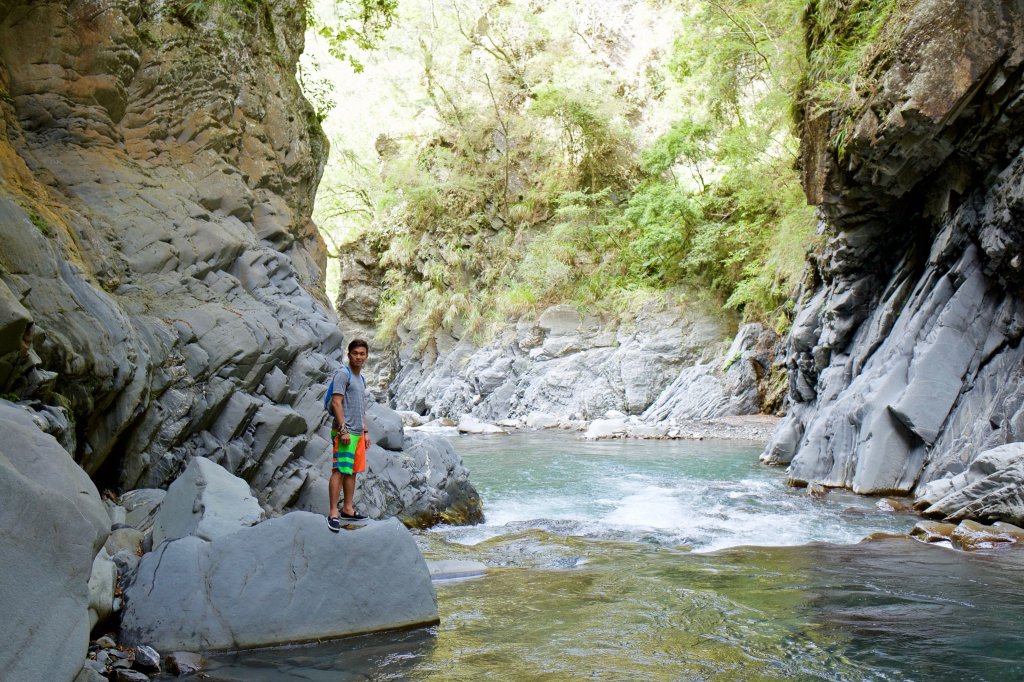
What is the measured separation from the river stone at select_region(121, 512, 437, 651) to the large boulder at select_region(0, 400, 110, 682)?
40.1 inches

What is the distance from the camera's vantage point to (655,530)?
8164 millimetres

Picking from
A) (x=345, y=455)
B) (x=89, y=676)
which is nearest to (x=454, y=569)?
(x=345, y=455)

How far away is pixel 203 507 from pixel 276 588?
0.96 metres

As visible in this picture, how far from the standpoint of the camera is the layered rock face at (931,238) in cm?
872

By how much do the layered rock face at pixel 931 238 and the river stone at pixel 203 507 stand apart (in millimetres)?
7218

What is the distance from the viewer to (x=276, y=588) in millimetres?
4508

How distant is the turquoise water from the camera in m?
3.99

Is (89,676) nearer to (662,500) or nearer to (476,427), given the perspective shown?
(662,500)

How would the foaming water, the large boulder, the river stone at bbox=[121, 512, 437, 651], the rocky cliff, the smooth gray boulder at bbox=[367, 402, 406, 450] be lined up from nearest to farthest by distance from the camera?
the large boulder → the river stone at bbox=[121, 512, 437, 651] → the rocky cliff → the foaming water → the smooth gray boulder at bbox=[367, 402, 406, 450]

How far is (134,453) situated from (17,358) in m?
2.06

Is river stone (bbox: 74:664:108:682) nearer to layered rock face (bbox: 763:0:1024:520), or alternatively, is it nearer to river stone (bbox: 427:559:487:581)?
river stone (bbox: 427:559:487:581)

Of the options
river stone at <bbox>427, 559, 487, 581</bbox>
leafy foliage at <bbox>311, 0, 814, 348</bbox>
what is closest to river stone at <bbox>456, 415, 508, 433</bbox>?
leafy foliage at <bbox>311, 0, 814, 348</bbox>

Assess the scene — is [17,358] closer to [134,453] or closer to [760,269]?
[134,453]

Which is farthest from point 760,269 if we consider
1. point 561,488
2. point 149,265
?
point 149,265
